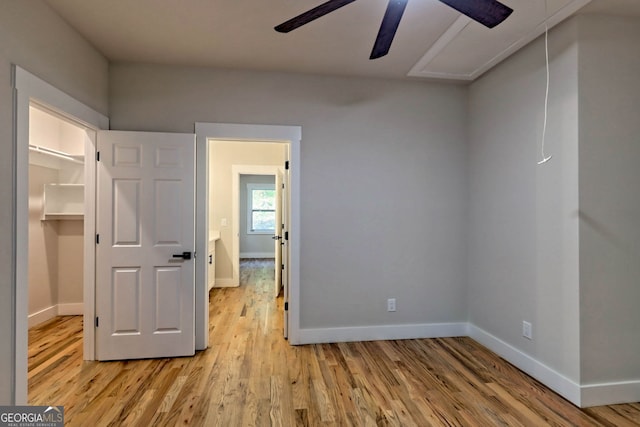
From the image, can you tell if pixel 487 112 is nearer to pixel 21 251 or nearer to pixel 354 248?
pixel 354 248

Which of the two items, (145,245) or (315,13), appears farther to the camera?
(145,245)

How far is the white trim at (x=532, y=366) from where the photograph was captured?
7.10 ft

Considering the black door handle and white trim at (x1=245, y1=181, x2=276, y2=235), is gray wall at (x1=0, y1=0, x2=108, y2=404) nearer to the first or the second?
the black door handle

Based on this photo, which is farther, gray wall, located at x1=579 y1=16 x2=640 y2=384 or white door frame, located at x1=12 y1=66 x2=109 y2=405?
gray wall, located at x1=579 y1=16 x2=640 y2=384

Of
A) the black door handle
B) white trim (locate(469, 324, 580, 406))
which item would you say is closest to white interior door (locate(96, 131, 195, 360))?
the black door handle

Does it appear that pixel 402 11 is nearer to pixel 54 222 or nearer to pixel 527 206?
pixel 527 206

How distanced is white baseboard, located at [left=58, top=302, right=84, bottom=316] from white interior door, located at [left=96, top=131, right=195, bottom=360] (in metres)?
1.50

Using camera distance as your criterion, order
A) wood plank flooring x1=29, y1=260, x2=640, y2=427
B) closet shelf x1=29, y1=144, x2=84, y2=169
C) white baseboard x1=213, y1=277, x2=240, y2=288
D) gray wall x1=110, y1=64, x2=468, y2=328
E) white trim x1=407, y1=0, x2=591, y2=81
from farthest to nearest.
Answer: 1. white baseboard x1=213, y1=277, x2=240, y2=288
2. closet shelf x1=29, y1=144, x2=84, y2=169
3. gray wall x1=110, y1=64, x2=468, y2=328
4. white trim x1=407, y1=0, x2=591, y2=81
5. wood plank flooring x1=29, y1=260, x2=640, y2=427

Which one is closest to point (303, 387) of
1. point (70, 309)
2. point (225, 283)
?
point (70, 309)

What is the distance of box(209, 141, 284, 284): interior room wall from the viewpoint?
5.41 meters

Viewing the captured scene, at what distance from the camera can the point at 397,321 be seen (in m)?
3.25

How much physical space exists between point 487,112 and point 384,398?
8.93ft

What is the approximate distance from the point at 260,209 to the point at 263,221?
1.25 ft

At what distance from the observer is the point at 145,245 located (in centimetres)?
277
